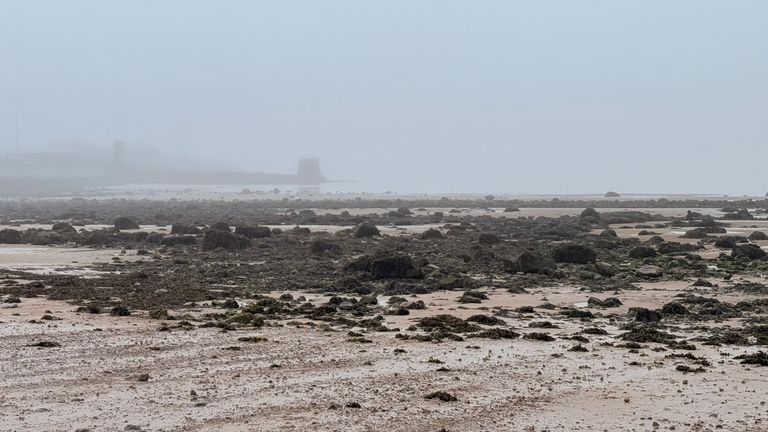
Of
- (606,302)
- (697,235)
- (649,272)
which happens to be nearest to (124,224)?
(697,235)

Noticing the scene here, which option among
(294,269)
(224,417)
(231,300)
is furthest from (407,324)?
(294,269)

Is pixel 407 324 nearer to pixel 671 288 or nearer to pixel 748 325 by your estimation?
pixel 748 325

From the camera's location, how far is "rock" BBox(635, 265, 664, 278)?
27.7m

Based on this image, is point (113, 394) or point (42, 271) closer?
point (113, 394)

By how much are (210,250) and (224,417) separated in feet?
88.6

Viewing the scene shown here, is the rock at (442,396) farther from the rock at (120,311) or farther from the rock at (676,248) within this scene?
the rock at (676,248)

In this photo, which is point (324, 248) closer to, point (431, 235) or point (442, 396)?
point (431, 235)

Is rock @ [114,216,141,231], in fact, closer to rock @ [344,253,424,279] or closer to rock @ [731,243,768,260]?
rock @ [344,253,424,279]

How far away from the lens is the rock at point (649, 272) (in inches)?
1091

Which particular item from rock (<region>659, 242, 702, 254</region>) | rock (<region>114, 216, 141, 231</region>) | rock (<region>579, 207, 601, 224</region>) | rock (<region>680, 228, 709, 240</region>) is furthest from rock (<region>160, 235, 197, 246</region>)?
rock (<region>579, 207, 601, 224</region>)

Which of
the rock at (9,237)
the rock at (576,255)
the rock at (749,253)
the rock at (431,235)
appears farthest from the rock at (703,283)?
the rock at (9,237)

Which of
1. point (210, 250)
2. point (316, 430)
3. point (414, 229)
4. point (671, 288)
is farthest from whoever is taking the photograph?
point (414, 229)

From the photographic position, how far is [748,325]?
18.6 meters

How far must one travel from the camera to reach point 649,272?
2806 centimetres
